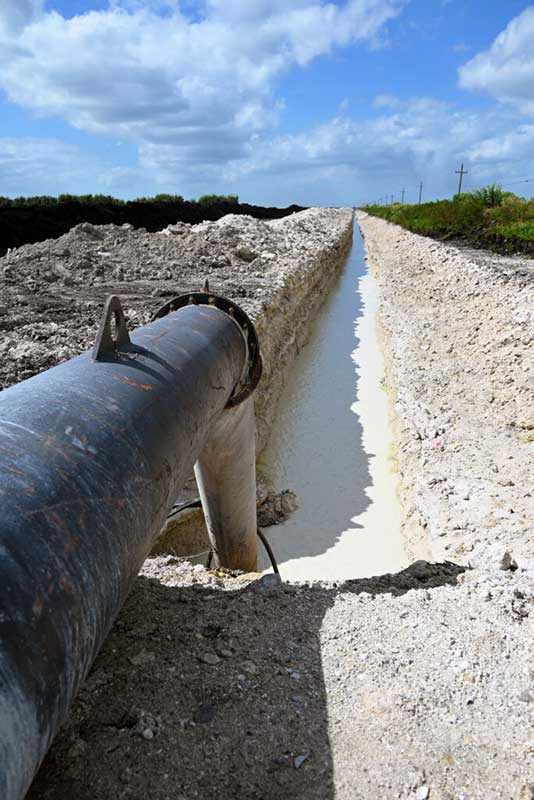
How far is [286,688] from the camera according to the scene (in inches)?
117

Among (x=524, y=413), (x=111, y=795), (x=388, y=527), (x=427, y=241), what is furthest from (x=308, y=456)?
(x=427, y=241)

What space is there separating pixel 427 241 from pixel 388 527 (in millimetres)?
18938

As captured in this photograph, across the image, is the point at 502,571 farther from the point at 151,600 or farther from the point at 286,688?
the point at 151,600

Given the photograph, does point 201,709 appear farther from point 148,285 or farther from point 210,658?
point 148,285

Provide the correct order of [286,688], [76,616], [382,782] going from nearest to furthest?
[76,616] < [382,782] < [286,688]

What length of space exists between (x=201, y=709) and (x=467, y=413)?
262 inches

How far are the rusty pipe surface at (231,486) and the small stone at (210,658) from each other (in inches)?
69.2

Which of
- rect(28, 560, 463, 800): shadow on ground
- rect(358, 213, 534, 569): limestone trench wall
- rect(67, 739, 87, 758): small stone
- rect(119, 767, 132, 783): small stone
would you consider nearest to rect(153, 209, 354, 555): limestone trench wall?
rect(358, 213, 534, 569): limestone trench wall

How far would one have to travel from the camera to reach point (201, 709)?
2777mm

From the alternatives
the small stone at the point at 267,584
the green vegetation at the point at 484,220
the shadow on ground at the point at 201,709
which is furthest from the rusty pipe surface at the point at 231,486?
the green vegetation at the point at 484,220

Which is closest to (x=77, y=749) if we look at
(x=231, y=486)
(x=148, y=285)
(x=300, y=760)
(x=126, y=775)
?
(x=126, y=775)

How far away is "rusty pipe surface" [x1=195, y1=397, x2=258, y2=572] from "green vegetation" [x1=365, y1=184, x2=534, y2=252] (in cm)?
1819

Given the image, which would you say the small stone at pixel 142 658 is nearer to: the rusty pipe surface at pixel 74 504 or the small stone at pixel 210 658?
the small stone at pixel 210 658

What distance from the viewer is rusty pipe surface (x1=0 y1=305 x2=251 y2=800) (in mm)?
1480
